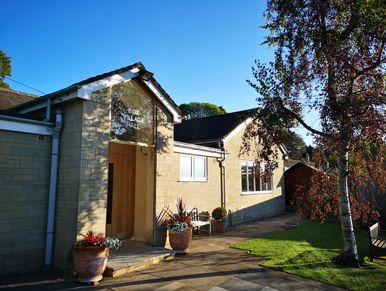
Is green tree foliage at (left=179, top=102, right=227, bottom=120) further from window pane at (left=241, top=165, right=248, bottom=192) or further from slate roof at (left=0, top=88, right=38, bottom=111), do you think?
slate roof at (left=0, top=88, right=38, bottom=111)

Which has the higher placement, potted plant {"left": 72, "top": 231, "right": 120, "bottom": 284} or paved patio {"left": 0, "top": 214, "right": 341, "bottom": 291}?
potted plant {"left": 72, "top": 231, "right": 120, "bottom": 284}

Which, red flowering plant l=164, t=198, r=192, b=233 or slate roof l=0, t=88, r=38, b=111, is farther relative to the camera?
slate roof l=0, t=88, r=38, b=111

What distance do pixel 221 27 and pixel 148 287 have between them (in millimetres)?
8738

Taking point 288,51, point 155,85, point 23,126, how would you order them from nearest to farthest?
1. point 23,126
2. point 288,51
3. point 155,85

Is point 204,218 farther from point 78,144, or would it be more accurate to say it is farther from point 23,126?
point 23,126

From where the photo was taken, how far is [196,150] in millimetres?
12531

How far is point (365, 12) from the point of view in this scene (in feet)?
22.9

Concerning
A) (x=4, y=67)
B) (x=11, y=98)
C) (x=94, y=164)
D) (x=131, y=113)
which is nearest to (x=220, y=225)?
(x=131, y=113)

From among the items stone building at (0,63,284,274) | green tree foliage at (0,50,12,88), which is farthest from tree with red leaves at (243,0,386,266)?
green tree foliage at (0,50,12,88)

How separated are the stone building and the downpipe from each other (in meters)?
0.02

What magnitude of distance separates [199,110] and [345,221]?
4078cm

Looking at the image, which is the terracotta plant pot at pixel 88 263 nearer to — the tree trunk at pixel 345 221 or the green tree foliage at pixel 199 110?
the tree trunk at pixel 345 221

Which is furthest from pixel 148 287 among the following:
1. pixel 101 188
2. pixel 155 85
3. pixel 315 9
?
pixel 315 9

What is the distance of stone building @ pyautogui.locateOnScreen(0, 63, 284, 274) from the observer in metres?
6.73
